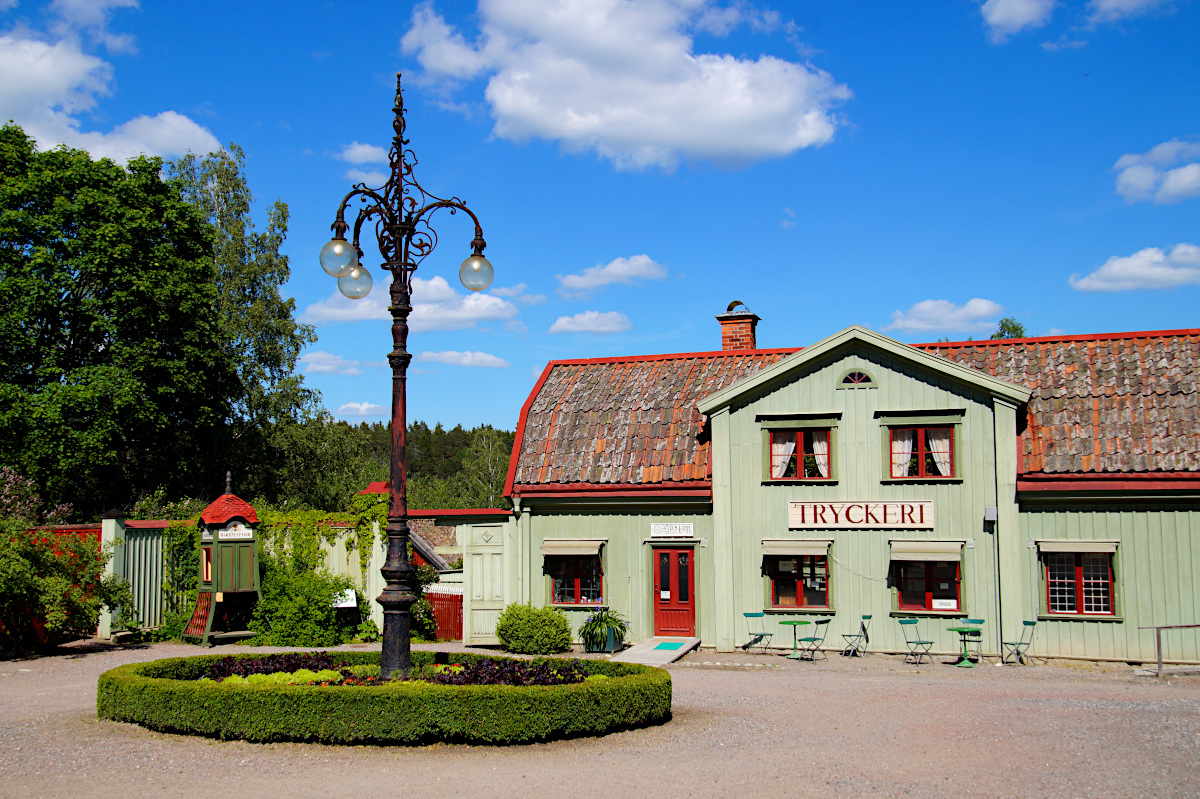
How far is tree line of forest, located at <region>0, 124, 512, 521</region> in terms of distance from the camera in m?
28.1

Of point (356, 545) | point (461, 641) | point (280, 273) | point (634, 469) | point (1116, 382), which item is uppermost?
point (280, 273)

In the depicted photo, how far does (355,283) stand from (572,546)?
11087mm

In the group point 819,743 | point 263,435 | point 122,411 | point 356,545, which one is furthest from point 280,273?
point 819,743

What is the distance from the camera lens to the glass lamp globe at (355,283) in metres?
11.1

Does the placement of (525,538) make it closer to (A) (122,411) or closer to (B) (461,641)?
(B) (461,641)

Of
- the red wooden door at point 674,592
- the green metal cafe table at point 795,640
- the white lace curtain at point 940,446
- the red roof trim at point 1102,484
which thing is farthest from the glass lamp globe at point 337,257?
the red roof trim at point 1102,484

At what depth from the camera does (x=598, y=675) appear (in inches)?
472

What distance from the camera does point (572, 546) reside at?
20938 mm

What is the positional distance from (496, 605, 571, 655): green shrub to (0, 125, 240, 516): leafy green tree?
51.7ft

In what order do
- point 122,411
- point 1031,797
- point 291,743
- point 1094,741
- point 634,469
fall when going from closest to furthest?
point 1031,797
point 291,743
point 1094,741
point 634,469
point 122,411

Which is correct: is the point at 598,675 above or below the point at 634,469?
below

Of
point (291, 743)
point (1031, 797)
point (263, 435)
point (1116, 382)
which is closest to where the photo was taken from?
point (1031, 797)

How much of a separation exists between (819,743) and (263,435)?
31.4 m

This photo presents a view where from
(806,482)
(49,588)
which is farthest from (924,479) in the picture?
(49,588)
